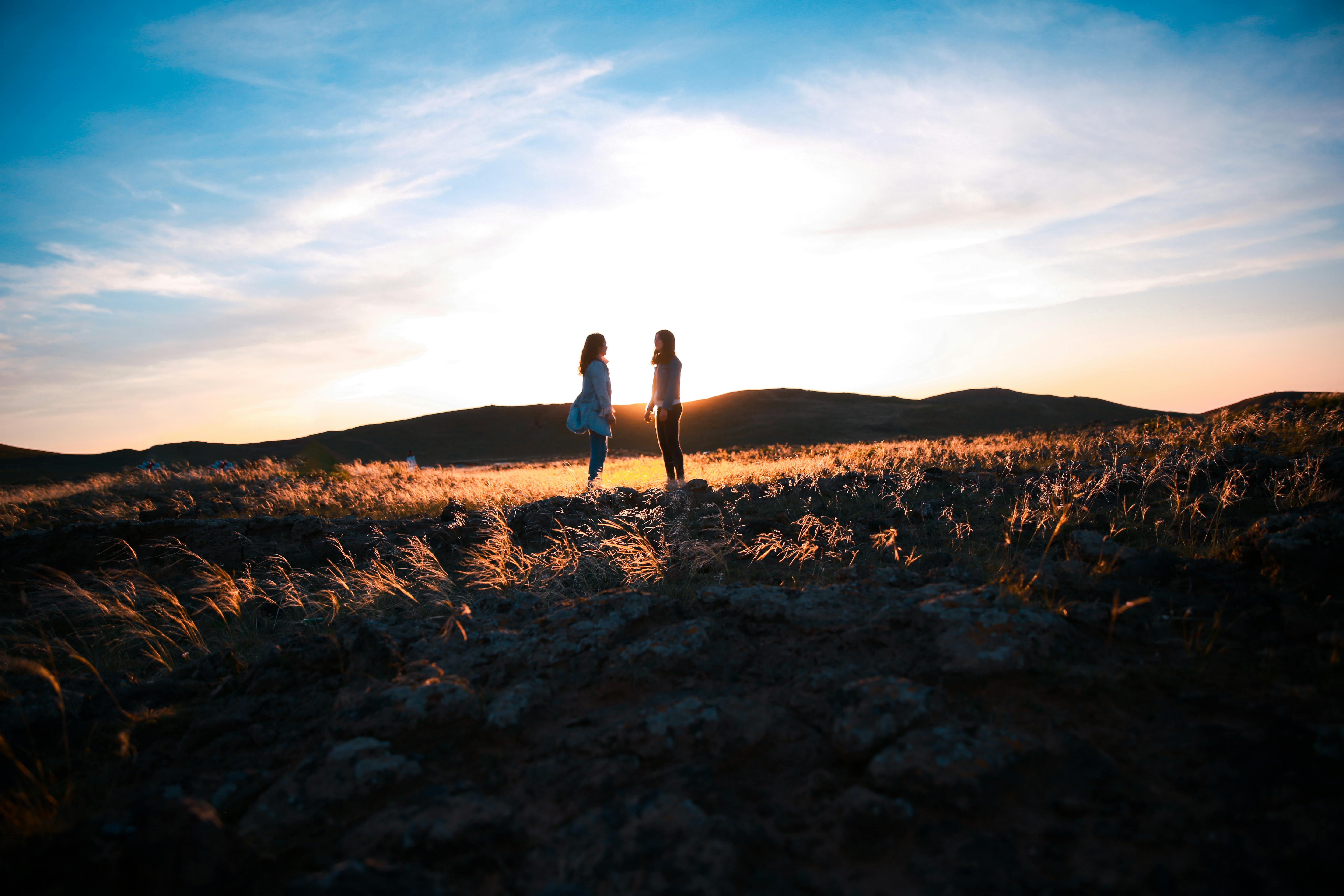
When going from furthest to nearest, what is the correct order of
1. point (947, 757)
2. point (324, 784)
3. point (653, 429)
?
point (653, 429)
point (324, 784)
point (947, 757)

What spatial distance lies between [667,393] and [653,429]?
4202 cm

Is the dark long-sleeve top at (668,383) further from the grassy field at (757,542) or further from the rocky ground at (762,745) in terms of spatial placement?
the rocky ground at (762,745)

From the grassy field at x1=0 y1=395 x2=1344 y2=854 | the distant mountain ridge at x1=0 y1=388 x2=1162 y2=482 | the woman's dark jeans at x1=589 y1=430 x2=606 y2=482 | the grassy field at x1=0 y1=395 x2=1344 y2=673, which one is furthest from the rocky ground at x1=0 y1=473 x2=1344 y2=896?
the distant mountain ridge at x1=0 y1=388 x2=1162 y2=482

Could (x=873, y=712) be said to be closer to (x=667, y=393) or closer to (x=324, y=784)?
(x=324, y=784)

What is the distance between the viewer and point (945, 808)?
163 cm

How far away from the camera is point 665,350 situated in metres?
8.24

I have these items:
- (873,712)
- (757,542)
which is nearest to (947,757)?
(873,712)

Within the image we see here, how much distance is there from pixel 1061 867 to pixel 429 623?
8.83 feet

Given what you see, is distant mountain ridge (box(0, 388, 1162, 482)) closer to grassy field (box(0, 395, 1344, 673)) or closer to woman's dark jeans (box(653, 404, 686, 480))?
woman's dark jeans (box(653, 404, 686, 480))

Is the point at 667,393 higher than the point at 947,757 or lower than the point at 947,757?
higher

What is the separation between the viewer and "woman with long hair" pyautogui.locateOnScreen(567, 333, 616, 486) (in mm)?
8039

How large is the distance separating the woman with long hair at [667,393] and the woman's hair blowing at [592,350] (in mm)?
707

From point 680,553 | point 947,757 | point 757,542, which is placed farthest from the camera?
point 757,542

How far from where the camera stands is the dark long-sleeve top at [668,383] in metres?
8.16
